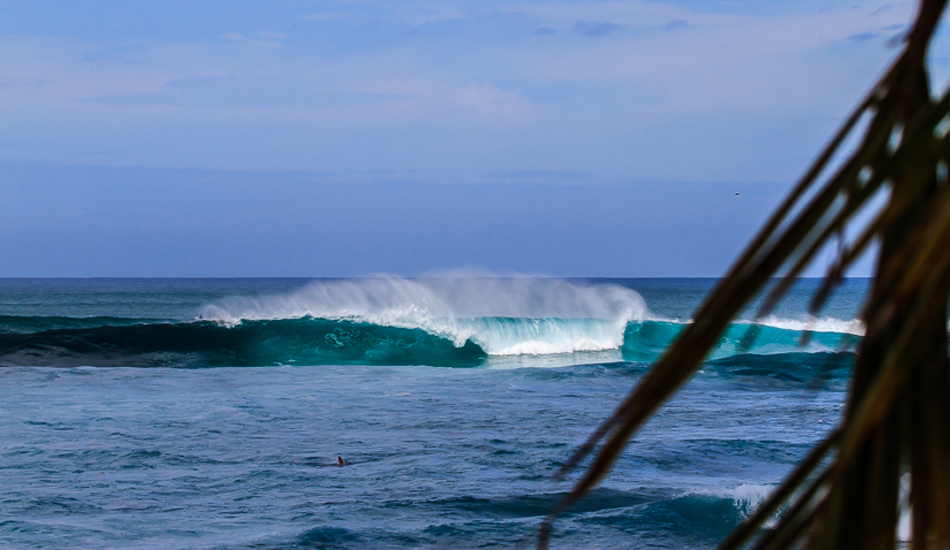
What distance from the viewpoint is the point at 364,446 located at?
9.19 meters

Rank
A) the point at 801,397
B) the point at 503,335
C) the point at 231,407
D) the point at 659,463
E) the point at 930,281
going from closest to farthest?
1. the point at 930,281
2. the point at 659,463
3. the point at 231,407
4. the point at 801,397
5. the point at 503,335

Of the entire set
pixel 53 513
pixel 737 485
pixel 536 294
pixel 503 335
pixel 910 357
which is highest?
pixel 536 294

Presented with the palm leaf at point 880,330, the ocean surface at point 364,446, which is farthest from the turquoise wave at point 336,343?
the palm leaf at point 880,330

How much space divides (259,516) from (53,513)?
63.6 inches

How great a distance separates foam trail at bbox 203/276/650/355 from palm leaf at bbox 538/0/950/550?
2354 centimetres

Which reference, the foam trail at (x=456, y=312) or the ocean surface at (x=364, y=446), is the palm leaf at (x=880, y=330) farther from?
the foam trail at (x=456, y=312)

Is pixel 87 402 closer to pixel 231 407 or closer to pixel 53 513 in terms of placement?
pixel 231 407

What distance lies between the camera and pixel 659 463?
27.6 ft

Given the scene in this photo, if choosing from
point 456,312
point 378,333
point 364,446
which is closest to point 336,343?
point 378,333

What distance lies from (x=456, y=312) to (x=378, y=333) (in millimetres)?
3722

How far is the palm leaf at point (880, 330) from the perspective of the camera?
1.20ft

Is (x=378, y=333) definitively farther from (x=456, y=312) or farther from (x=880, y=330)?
(x=880, y=330)

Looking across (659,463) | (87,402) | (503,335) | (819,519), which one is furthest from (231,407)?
(503,335)

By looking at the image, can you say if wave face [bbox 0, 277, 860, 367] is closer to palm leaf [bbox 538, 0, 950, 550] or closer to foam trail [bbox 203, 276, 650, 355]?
foam trail [bbox 203, 276, 650, 355]
